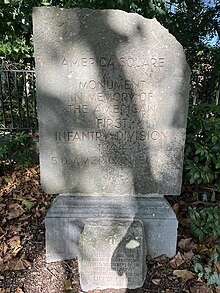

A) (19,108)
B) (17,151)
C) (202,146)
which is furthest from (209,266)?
(19,108)

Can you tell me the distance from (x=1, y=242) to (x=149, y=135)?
1666 mm

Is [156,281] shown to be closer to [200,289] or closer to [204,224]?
[200,289]

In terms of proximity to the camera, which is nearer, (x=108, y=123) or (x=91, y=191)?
(x=108, y=123)

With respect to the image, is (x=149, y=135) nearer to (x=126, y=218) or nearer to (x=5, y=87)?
(x=126, y=218)

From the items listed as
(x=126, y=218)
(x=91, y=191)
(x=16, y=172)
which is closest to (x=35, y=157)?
(x=16, y=172)

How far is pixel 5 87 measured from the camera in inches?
251

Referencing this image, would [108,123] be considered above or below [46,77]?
below

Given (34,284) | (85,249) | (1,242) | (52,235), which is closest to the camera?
(85,249)

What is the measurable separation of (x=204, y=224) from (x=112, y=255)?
0.97m

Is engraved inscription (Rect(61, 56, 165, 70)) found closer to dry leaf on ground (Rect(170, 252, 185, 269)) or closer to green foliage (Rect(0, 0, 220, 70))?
dry leaf on ground (Rect(170, 252, 185, 269))

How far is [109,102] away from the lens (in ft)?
7.75

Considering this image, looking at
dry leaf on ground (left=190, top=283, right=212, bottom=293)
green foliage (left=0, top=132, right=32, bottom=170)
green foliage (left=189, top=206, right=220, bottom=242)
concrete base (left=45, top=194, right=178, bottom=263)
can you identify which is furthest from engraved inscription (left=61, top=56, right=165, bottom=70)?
green foliage (left=0, top=132, right=32, bottom=170)

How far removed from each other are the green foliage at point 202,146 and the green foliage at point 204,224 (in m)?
0.43

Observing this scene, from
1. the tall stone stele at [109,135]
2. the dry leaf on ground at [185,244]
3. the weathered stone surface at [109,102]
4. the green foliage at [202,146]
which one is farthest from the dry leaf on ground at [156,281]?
the green foliage at [202,146]
